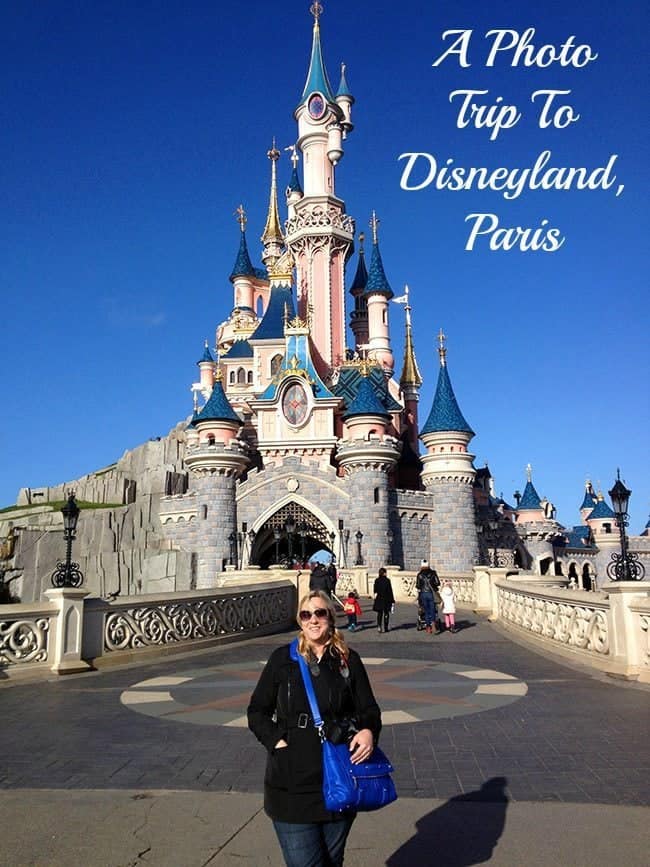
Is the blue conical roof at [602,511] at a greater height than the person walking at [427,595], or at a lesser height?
greater

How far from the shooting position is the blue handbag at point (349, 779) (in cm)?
286

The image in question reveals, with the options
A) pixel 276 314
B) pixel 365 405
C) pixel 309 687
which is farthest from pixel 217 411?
pixel 309 687

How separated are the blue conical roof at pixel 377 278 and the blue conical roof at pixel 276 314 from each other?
17.6ft

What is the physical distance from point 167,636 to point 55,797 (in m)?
7.55

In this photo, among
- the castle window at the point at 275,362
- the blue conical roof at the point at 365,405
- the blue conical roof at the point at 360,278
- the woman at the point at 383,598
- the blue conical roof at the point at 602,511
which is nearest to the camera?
the woman at the point at 383,598

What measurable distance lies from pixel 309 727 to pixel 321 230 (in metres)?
45.9

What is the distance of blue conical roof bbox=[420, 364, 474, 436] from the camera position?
39969 mm

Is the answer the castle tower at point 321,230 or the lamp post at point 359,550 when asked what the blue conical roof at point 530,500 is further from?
the lamp post at point 359,550

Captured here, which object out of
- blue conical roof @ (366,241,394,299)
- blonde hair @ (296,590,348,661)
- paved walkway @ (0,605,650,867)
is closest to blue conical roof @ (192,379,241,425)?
blue conical roof @ (366,241,394,299)

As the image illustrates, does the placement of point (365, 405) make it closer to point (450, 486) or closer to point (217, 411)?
point (450, 486)

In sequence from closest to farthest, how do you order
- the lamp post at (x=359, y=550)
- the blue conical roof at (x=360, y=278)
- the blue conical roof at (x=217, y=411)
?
the lamp post at (x=359, y=550)
the blue conical roof at (x=217, y=411)
the blue conical roof at (x=360, y=278)

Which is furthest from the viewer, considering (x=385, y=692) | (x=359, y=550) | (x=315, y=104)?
(x=315, y=104)

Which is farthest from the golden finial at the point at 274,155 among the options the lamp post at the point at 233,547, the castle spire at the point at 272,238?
the lamp post at the point at 233,547

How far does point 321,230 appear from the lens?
46906 mm
